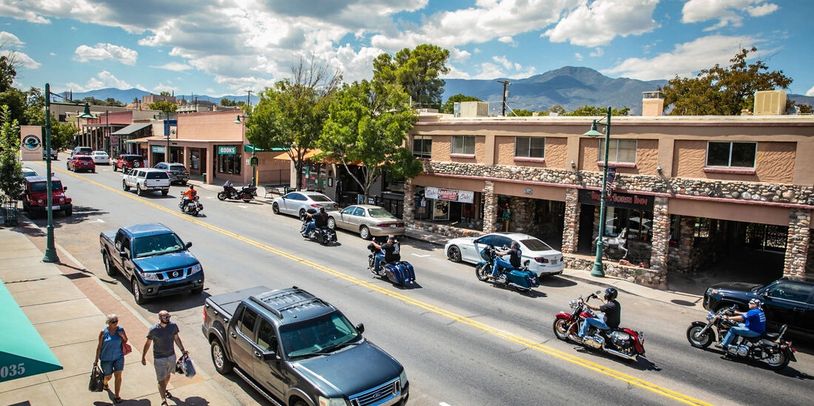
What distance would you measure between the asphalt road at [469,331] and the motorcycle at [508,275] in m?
0.35

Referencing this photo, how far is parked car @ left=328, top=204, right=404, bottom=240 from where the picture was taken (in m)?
25.4

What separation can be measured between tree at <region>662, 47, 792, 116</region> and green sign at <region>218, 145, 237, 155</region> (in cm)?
3834

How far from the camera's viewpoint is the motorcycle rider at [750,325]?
12.2 metres

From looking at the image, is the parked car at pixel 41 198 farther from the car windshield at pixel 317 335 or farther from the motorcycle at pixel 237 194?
the car windshield at pixel 317 335

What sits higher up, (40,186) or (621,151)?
(621,151)

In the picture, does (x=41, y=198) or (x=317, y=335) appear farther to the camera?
(x=41, y=198)

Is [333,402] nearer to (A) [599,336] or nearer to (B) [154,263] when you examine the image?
(A) [599,336]

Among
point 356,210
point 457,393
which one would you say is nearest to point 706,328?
point 457,393

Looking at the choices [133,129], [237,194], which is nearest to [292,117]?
[237,194]

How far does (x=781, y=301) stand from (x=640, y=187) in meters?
7.87

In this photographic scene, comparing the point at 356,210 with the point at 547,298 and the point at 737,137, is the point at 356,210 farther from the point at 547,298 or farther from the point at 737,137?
the point at 737,137

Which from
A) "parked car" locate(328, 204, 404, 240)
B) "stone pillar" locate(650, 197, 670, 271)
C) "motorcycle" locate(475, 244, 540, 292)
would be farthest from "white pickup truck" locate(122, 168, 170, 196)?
"stone pillar" locate(650, 197, 670, 271)

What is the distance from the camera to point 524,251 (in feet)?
64.0

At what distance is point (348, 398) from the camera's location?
7.68m
